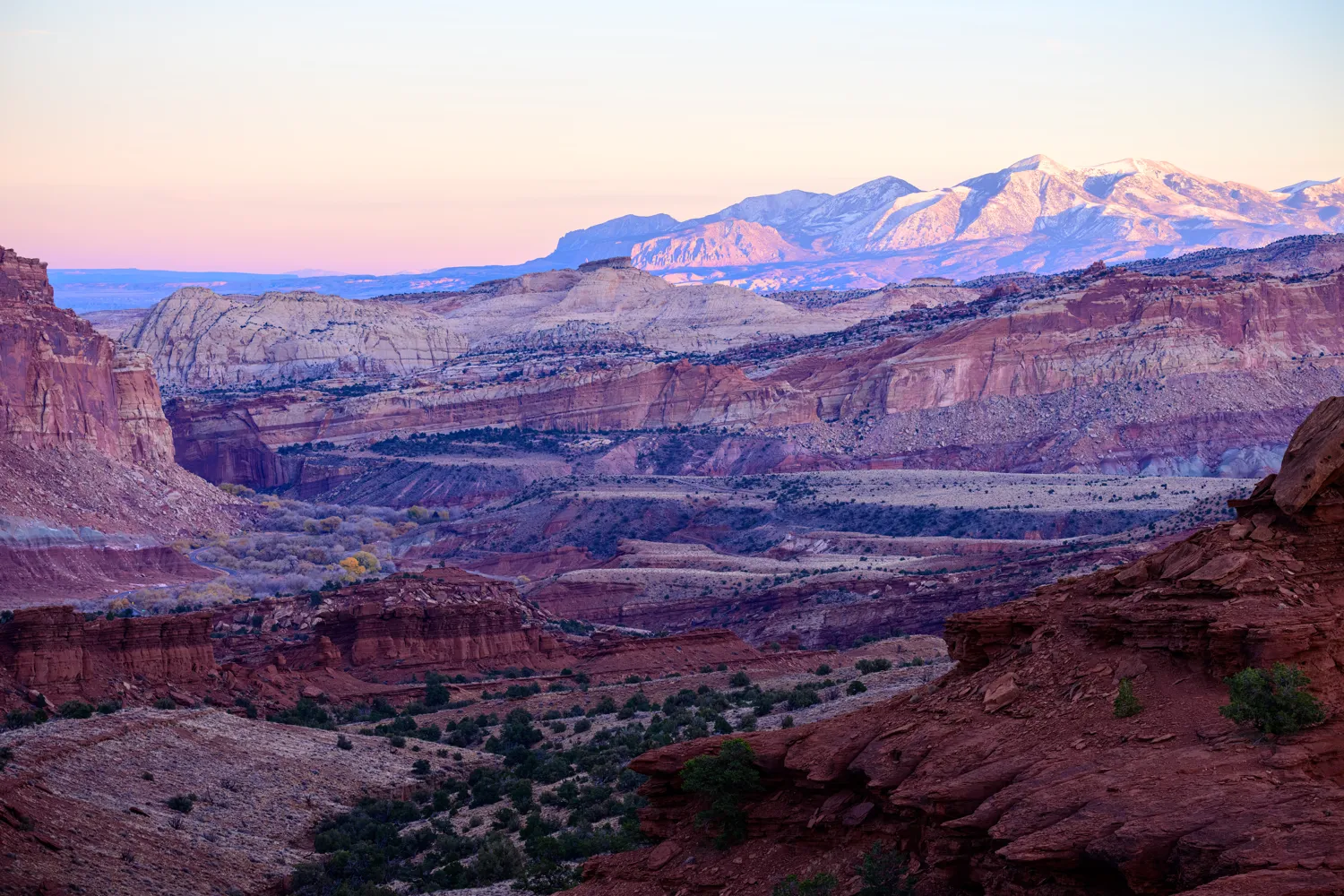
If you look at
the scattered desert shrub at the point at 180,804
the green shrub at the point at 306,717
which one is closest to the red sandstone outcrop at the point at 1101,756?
the scattered desert shrub at the point at 180,804

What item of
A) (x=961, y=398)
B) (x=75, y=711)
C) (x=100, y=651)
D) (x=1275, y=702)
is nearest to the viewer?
(x=1275, y=702)

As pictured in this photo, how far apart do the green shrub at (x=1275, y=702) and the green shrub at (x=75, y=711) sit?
2630cm

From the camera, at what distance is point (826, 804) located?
17578mm

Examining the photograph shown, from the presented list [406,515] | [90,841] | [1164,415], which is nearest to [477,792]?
[90,841]

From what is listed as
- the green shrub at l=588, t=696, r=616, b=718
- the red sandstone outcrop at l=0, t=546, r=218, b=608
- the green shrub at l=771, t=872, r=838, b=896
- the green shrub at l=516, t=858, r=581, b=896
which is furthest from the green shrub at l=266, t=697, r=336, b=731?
the red sandstone outcrop at l=0, t=546, r=218, b=608

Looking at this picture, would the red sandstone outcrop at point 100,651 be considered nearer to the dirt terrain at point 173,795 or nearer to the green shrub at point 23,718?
the green shrub at point 23,718

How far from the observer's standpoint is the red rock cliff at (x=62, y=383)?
274ft

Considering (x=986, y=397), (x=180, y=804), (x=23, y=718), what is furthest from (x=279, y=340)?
(x=180, y=804)

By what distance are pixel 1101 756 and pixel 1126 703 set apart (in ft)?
2.28

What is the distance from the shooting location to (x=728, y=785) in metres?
18.5

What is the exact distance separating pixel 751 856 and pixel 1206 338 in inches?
4099

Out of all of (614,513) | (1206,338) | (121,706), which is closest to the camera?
(121,706)

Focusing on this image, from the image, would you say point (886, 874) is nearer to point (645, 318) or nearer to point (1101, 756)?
point (1101, 756)

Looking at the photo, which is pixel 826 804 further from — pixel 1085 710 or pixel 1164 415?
pixel 1164 415
